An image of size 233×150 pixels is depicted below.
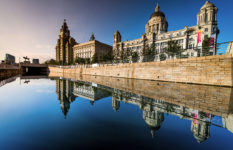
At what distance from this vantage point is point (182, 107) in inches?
183

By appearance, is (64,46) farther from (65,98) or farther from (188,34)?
(65,98)

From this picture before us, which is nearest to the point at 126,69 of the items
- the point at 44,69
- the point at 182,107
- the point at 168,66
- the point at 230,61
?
the point at 168,66

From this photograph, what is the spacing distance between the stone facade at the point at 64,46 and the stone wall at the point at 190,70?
286 ft

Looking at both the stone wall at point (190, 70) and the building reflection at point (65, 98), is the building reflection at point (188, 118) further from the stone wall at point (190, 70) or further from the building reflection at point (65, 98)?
the stone wall at point (190, 70)

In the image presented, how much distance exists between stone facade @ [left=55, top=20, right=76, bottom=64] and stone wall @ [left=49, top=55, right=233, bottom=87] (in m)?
87.0

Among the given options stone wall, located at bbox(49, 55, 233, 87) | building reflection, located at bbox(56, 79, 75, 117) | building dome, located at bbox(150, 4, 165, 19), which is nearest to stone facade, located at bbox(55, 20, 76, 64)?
building dome, located at bbox(150, 4, 165, 19)

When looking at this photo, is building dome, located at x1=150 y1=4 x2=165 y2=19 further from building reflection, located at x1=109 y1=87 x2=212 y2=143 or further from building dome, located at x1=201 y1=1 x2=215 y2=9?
building reflection, located at x1=109 y1=87 x2=212 y2=143

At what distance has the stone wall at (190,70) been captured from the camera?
32.5 feet

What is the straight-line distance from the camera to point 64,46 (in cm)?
9350

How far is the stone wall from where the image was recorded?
390 inches

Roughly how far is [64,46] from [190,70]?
346 feet

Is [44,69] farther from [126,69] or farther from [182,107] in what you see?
[182,107]

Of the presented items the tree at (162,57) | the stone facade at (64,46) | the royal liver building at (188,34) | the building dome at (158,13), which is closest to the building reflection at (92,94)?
the tree at (162,57)

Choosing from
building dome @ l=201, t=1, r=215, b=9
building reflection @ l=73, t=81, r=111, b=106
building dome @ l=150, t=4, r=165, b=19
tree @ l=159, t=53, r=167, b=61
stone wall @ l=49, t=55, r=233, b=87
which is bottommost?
building reflection @ l=73, t=81, r=111, b=106
